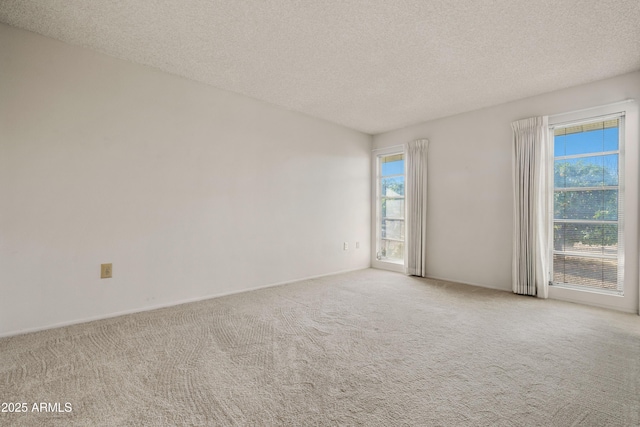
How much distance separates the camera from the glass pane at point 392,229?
17.1 feet

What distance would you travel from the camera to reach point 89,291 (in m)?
2.70

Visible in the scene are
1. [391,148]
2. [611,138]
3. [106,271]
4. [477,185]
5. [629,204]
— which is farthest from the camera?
[391,148]

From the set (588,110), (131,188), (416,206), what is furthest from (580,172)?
(131,188)

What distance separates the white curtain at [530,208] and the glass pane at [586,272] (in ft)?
0.58

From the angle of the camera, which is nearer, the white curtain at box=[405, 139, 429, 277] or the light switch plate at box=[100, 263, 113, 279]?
the light switch plate at box=[100, 263, 113, 279]

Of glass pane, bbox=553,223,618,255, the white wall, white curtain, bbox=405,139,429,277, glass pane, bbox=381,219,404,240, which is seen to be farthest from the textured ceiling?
glass pane, bbox=381,219,404,240

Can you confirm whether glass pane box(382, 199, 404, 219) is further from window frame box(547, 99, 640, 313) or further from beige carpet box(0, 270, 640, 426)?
window frame box(547, 99, 640, 313)

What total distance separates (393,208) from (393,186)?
407 millimetres

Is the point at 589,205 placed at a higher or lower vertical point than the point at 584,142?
lower

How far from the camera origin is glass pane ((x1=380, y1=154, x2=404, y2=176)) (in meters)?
5.25

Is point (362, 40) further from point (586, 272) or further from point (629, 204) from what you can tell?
point (586, 272)

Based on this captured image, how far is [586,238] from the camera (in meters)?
3.41

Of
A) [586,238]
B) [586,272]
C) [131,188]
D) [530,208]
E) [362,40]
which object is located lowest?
[586,272]

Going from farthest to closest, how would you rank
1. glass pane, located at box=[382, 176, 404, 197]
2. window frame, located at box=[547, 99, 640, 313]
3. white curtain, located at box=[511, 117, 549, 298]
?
glass pane, located at box=[382, 176, 404, 197], white curtain, located at box=[511, 117, 549, 298], window frame, located at box=[547, 99, 640, 313]
